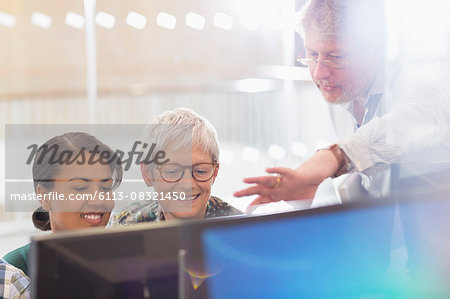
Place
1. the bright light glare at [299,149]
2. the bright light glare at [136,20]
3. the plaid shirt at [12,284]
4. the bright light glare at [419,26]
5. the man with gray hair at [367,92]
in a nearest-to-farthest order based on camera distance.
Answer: the plaid shirt at [12,284] → the man with gray hair at [367,92] → the bright light glare at [419,26] → the bright light glare at [136,20] → the bright light glare at [299,149]

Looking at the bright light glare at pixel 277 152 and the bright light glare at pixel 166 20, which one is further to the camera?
the bright light glare at pixel 277 152

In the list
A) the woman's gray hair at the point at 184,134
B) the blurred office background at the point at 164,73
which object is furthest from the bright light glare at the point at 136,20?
the woman's gray hair at the point at 184,134

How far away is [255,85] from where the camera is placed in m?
3.45

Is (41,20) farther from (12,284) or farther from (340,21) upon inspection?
(12,284)

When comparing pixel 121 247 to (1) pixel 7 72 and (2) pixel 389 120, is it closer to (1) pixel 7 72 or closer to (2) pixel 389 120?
(2) pixel 389 120

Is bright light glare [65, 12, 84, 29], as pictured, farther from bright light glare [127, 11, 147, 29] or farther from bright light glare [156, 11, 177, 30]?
bright light glare [156, 11, 177, 30]

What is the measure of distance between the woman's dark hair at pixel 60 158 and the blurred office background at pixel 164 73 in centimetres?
123

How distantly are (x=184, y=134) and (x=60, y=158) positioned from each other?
333mm

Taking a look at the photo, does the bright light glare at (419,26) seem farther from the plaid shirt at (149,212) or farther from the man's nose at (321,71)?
the plaid shirt at (149,212)

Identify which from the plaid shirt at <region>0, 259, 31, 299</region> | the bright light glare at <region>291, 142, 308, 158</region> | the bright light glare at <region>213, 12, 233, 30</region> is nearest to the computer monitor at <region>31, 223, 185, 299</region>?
the plaid shirt at <region>0, 259, 31, 299</region>

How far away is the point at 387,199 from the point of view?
2.27 feet

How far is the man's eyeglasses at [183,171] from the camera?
143cm

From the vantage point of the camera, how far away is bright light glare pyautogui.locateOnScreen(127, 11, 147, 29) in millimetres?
3037

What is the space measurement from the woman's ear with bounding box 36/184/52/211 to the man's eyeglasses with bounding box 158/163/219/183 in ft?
1.02
